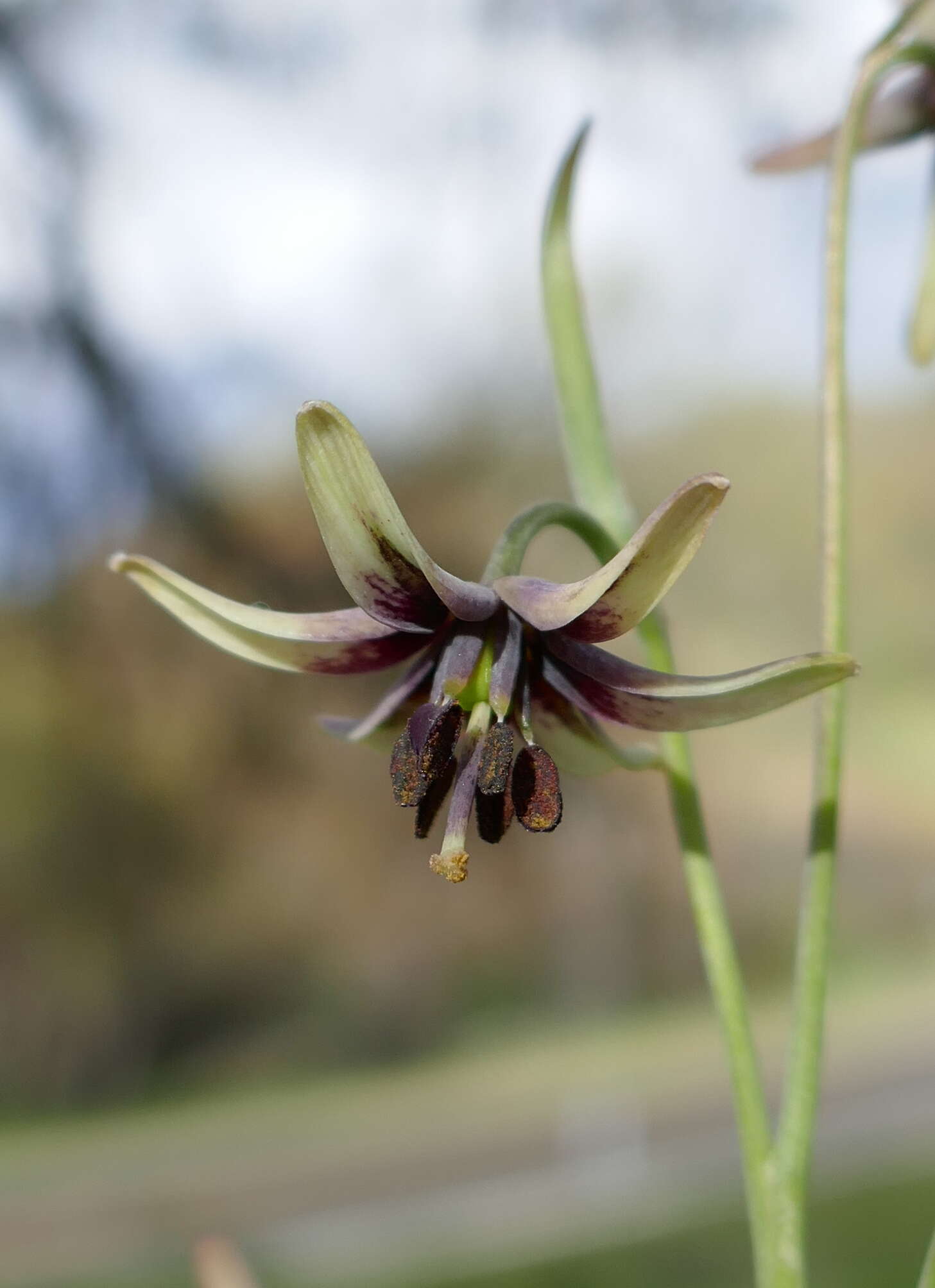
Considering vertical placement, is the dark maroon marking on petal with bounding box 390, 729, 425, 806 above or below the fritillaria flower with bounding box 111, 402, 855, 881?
below

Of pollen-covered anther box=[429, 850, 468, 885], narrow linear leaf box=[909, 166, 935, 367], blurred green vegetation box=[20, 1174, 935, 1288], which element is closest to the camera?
pollen-covered anther box=[429, 850, 468, 885]

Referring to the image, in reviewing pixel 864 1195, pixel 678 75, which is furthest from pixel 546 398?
pixel 864 1195

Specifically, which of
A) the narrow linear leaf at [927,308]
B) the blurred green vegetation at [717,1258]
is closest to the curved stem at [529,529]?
the narrow linear leaf at [927,308]

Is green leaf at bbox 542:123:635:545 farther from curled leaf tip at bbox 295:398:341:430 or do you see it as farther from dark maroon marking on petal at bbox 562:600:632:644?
curled leaf tip at bbox 295:398:341:430

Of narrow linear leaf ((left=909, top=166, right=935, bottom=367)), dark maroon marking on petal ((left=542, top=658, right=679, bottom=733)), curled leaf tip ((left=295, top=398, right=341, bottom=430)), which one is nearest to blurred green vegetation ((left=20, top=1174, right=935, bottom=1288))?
narrow linear leaf ((left=909, top=166, right=935, bottom=367))

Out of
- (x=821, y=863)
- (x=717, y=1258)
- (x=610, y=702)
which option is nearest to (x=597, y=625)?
(x=610, y=702)

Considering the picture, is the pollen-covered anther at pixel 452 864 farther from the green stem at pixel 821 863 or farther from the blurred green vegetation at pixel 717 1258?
the blurred green vegetation at pixel 717 1258

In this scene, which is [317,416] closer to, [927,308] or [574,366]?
[574,366]
